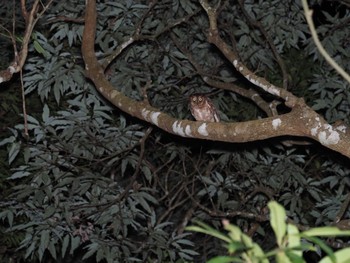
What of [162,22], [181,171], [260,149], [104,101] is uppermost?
[162,22]

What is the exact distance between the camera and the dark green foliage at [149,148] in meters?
3.92

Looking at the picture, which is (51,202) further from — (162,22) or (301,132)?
(301,132)

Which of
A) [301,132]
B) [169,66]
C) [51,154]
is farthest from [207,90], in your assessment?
[301,132]

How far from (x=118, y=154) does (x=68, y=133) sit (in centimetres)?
38

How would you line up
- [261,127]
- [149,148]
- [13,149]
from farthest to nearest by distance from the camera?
[149,148] → [13,149] → [261,127]

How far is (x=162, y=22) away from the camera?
14.5ft

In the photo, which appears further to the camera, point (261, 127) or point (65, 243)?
point (65, 243)

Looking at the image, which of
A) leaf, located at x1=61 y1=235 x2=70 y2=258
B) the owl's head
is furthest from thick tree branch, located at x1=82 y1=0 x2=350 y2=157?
leaf, located at x1=61 y1=235 x2=70 y2=258

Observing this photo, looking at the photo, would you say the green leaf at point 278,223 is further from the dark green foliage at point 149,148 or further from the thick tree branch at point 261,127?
the dark green foliage at point 149,148

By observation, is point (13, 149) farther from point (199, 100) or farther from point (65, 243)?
point (199, 100)

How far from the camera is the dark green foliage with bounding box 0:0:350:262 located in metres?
3.92

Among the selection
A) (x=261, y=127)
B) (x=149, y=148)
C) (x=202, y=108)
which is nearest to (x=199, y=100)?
(x=202, y=108)

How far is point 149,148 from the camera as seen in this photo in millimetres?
4953

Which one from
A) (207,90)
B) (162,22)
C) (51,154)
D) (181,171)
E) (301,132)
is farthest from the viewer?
(181,171)
